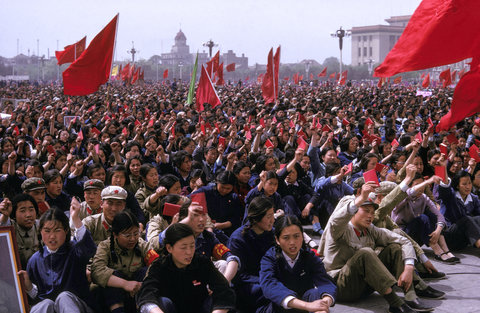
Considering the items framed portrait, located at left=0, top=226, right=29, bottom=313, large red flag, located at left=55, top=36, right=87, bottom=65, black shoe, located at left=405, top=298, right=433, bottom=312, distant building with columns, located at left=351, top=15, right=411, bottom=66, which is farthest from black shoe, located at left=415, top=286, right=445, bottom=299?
distant building with columns, located at left=351, top=15, right=411, bottom=66

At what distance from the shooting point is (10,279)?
3885 millimetres

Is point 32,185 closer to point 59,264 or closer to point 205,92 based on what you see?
point 59,264

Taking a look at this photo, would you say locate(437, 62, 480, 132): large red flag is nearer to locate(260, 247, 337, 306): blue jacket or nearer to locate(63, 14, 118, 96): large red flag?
locate(260, 247, 337, 306): blue jacket

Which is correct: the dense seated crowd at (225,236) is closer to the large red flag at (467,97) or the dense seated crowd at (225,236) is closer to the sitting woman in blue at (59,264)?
the sitting woman in blue at (59,264)

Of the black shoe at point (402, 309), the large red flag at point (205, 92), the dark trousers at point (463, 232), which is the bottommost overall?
the black shoe at point (402, 309)

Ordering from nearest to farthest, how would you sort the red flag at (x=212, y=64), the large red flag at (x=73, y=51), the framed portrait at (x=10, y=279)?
the framed portrait at (x=10, y=279), the large red flag at (x=73, y=51), the red flag at (x=212, y=64)

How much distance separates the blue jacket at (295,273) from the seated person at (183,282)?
449 millimetres

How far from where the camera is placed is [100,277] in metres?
4.46

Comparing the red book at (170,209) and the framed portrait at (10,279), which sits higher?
the red book at (170,209)

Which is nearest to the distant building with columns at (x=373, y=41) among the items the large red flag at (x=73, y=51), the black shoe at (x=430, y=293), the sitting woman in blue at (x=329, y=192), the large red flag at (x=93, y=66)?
the large red flag at (x=73, y=51)

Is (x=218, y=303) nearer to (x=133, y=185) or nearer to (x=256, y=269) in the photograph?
(x=256, y=269)

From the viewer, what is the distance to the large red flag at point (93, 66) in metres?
11.3

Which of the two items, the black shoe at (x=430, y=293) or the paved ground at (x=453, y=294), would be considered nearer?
the paved ground at (x=453, y=294)

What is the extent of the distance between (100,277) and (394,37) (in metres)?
136
